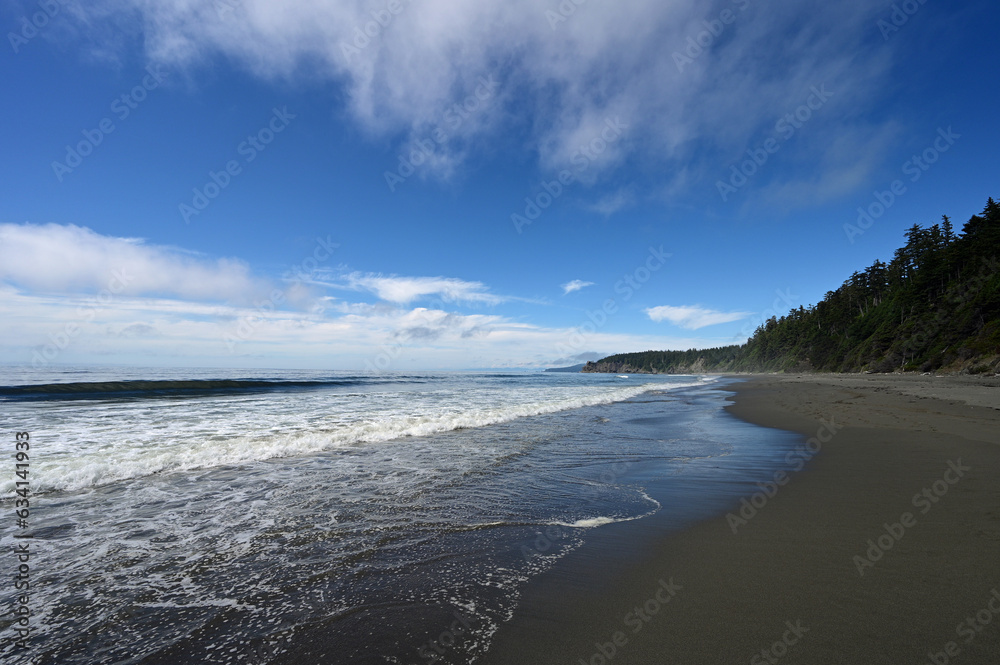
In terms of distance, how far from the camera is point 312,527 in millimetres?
5422

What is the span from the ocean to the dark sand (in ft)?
1.45

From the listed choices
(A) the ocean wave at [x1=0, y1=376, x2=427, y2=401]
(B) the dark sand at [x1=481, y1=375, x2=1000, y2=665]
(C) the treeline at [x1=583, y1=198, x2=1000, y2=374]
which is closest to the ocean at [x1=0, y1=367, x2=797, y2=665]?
(B) the dark sand at [x1=481, y1=375, x2=1000, y2=665]

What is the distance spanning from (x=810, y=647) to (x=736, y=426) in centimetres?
1412

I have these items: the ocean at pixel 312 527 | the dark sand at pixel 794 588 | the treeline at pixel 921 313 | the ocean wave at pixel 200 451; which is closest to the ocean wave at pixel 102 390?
the ocean at pixel 312 527

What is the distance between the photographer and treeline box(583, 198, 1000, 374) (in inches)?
1566

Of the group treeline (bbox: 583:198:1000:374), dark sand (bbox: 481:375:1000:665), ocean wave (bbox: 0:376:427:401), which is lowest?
dark sand (bbox: 481:375:1000:665)

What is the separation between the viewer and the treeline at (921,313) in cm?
3978

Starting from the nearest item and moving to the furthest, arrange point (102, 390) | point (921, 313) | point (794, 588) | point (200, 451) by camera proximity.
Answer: point (794, 588)
point (200, 451)
point (102, 390)
point (921, 313)

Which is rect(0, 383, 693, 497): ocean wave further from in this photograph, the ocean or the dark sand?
the dark sand

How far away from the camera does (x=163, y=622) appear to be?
11.0ft

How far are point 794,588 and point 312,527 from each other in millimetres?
5462

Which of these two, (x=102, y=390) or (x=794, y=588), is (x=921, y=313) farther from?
(x=102, y=390)

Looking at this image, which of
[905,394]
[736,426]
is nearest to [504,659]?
[736,426]

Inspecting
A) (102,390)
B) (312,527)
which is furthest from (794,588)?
(102,390)
